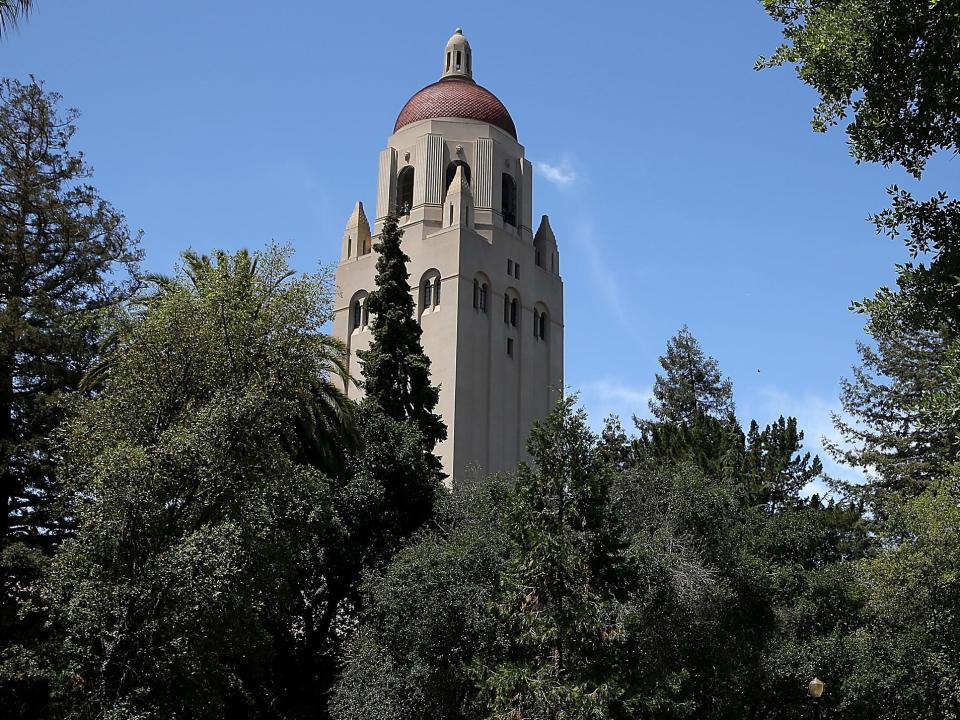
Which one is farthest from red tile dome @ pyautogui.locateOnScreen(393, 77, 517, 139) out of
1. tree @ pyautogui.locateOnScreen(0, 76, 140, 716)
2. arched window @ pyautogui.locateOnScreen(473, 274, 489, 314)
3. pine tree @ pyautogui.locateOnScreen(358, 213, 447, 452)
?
tree @ pyautogui.locateOnScreen(0, 76, 140, 716)

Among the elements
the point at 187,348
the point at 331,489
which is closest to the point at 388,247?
the point at 331,489

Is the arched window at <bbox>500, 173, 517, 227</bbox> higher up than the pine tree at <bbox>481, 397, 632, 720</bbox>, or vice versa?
the arched window at <bbox>500, 173, 517, 227</bbox>

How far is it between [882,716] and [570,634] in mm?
9169

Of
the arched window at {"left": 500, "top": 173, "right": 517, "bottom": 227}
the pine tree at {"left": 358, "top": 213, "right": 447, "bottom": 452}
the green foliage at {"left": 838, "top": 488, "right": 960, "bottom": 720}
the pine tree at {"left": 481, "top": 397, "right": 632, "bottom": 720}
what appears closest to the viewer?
the pine tree at {"left": 481, "top": 397, "right": 632, "bottom": 720}

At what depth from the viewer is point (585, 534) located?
16.3 meters

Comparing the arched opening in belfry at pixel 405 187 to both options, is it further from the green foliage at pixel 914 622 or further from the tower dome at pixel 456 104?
the green foliage at pixel 914 622

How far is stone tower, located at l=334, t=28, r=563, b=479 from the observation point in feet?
149

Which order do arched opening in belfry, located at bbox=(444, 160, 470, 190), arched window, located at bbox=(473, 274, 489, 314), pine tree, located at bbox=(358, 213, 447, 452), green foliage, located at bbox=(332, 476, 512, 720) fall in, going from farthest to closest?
arched opening in belfry, located at bbox=(444, 160, 470, 190)
arched window, located at bbox=(473, 274, 489, 314)
pine tree, located at bbox=(358, 213, 447, 452)
green foliage, located at bbox=(332, 476, 512, 720)

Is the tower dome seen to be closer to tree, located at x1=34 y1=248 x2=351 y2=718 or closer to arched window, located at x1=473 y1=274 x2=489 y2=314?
arched window, located at x1=473 y1=274 x2=489 y2=314

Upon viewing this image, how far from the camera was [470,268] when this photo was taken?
46.1m

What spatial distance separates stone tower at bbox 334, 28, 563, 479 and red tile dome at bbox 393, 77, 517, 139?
64 mm

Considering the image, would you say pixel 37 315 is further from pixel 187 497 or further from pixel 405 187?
pixel 405 187

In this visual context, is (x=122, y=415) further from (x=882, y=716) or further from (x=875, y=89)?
(x=882, y=716)

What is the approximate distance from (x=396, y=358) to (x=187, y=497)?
1332 centimetres
